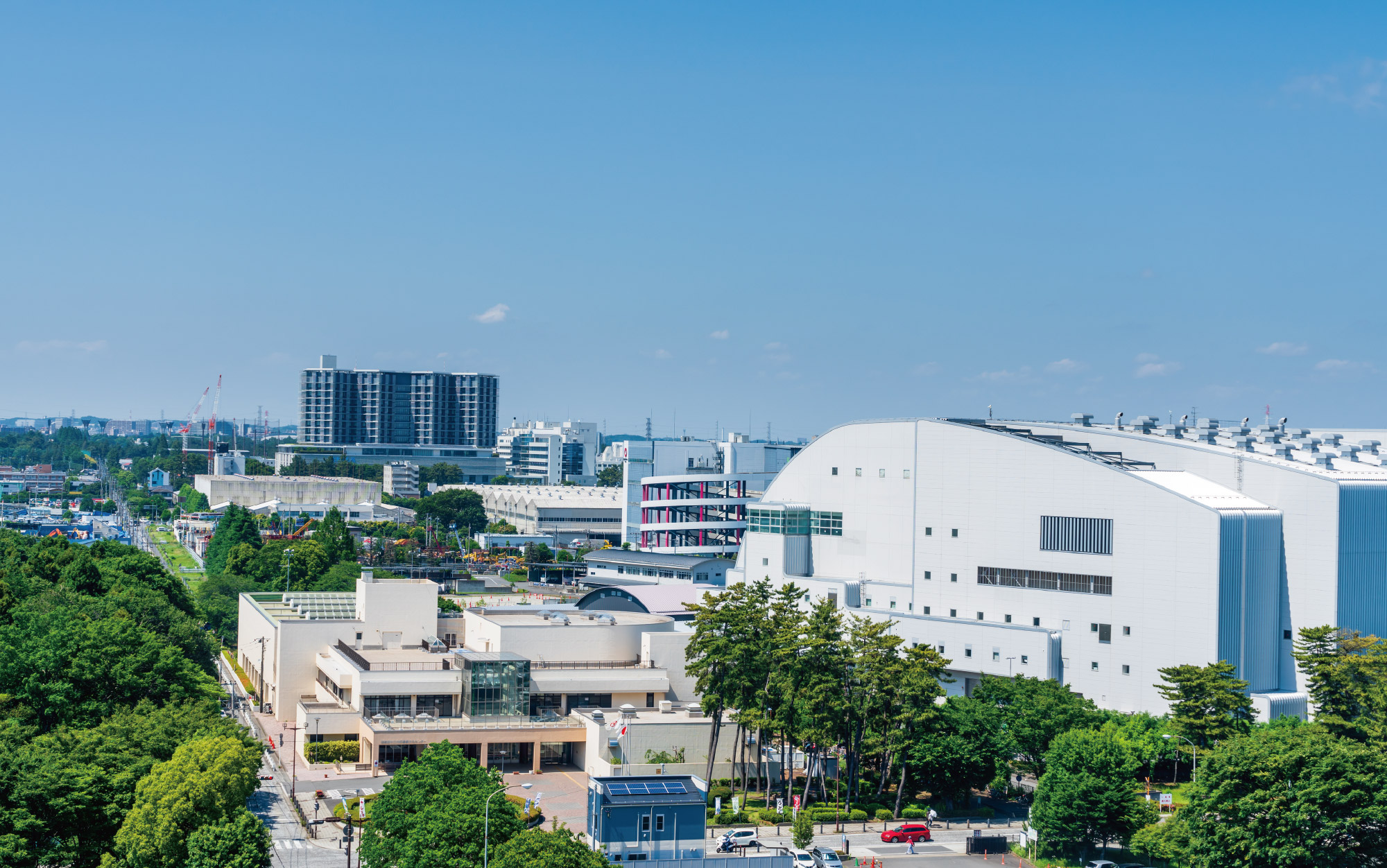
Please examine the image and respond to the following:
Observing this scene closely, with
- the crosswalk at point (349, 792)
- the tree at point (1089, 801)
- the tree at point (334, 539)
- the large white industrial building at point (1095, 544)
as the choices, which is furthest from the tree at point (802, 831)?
the tree at point (334, 539)

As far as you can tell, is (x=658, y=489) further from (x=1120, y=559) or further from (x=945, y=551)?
(x=1120, y=559)

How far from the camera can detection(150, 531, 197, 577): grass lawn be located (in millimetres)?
137000

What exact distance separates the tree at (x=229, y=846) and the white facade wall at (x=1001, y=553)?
38.5 meters

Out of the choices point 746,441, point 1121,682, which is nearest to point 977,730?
point 1121,682

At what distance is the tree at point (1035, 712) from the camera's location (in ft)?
177

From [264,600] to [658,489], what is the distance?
174 feet

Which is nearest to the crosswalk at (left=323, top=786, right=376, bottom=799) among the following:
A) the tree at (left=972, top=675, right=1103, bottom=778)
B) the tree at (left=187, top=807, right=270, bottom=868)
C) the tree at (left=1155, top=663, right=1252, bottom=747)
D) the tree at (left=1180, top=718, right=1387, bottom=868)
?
the tree at (left=187, top=807, right=270, bottom=868)

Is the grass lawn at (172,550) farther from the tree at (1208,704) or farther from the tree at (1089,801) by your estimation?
the tree at (1089,801)

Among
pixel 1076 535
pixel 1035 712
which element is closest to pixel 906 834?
pixel 1035 712

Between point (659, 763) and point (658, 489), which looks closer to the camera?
point (659, 763)

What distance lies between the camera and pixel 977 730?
5338 centimetres

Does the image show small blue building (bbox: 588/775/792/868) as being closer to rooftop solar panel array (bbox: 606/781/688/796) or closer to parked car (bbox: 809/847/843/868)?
rooftop solar panel array (bbox: 606/781/688/796)

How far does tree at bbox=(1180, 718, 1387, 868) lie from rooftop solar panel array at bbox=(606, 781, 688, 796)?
627 inches

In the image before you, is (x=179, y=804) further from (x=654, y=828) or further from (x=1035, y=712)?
(x=1035, y=712)
